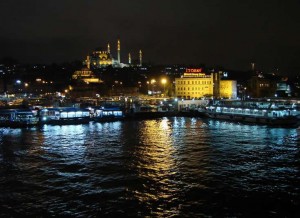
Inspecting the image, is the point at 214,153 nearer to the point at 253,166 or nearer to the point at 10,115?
the point at 253,166

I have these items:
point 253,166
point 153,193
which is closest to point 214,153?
point 253,166

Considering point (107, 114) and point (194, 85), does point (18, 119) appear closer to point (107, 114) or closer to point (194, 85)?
point (107, 114)

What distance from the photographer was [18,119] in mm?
41812

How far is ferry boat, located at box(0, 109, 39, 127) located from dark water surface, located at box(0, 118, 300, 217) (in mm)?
12639

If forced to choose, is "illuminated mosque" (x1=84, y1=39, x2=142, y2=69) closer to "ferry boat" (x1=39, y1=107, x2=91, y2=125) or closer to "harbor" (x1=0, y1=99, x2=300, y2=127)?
"harbor" (x1=0, y1=99, x2=300, y2=127)

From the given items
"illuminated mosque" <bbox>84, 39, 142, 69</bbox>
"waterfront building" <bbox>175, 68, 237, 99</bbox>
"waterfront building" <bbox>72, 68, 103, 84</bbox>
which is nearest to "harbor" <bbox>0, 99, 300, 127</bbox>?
"waterfront building" <bbox>175, 68, 237, 99</bbox>

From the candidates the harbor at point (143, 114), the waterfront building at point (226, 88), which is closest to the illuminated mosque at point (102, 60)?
the waterfront building at point (226, 88)

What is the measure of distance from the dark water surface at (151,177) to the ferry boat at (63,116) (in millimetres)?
14007

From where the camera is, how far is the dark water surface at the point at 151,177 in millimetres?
12961

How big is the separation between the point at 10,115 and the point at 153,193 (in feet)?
108

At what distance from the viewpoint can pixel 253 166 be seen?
19.1m

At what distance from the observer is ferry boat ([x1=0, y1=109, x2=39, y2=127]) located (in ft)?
134

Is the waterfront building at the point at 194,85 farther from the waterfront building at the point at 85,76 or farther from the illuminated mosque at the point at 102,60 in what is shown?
the illuminated mosque at the point at 102,60

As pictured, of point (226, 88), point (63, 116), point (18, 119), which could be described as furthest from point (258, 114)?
point (226, 88)
